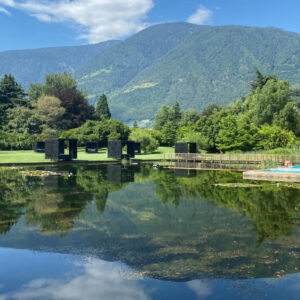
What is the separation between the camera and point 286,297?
622cm

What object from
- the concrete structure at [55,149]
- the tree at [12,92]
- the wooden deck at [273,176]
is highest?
the tree at [12,92]

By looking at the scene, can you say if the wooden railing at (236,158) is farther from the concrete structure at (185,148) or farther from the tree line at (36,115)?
the tree line at (36,115)

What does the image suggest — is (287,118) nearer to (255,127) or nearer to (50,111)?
(255,127)

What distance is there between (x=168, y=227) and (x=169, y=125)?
204 feet

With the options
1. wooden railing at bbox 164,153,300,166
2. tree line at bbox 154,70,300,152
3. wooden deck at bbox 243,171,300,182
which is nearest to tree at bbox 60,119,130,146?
tree line at bbox 154,70,300,152

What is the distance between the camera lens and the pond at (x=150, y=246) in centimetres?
667

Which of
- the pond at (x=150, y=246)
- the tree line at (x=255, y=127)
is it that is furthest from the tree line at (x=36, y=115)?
the pond at (x=150, y=246)

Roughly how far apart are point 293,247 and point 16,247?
23.2 ft

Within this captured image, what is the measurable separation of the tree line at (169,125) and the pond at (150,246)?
118 ft

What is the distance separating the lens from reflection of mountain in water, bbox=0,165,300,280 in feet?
26.1

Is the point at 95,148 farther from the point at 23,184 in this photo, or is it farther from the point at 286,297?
the point at 286,297

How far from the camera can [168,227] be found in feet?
35.9

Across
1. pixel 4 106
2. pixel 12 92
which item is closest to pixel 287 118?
pixel 4 106

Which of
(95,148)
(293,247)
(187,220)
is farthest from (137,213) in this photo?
(95,148)
